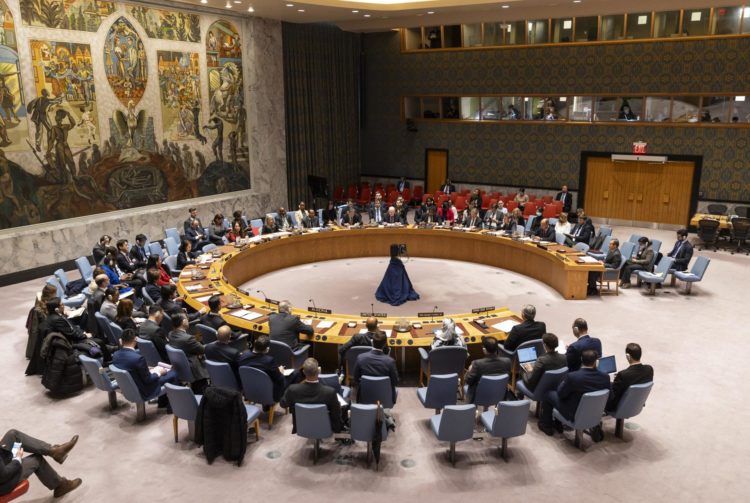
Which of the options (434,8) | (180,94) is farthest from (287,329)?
(434,8)

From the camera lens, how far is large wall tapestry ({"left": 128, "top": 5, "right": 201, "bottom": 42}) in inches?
557

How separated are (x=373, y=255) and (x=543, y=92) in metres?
8.23

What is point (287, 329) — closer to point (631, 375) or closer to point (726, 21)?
point (631, 375)

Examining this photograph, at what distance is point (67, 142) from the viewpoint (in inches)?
511

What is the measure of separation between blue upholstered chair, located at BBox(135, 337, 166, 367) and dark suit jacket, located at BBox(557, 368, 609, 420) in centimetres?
478

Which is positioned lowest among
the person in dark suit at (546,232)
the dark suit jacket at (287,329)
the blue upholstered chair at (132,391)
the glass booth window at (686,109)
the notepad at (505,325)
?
the blue upholstered chair at (132,391)

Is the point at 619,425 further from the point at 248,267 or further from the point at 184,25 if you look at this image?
the point at 184,25

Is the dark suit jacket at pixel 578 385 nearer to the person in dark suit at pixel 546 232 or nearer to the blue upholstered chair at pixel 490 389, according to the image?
the blue upholstered chair at pixel 490 389

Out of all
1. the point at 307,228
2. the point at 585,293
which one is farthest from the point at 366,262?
the point at 585,293

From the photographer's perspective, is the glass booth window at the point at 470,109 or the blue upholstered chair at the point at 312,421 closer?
the blue upholstered chair at the point at 312,421

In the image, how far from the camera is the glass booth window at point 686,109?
16797mm

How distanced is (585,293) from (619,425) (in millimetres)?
5089

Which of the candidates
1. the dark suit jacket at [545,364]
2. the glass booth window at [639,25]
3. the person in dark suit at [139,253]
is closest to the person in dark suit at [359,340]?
the dark suit jacket at [545,364]

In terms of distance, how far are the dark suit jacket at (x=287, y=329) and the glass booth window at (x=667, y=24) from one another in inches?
Result: 574
